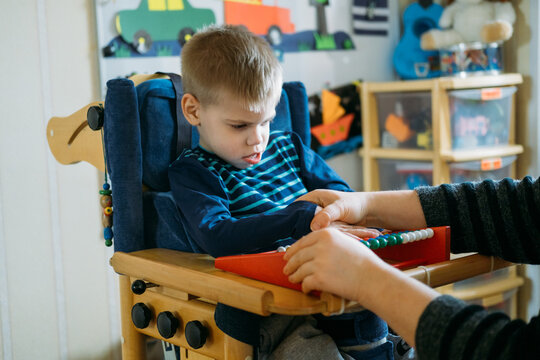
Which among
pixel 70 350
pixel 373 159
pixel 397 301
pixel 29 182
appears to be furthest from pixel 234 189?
pixel 373 159

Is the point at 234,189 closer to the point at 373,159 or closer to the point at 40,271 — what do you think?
the point at 40,271

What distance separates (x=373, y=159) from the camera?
94.5 inches

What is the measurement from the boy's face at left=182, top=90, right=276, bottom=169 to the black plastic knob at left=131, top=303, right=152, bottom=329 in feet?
1.13

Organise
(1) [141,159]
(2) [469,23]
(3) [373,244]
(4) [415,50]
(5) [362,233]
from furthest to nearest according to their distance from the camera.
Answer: (4) [415,50] < (2) [469,23] < (1) [141,159] < (5) [362,233] < (3) [373,244]

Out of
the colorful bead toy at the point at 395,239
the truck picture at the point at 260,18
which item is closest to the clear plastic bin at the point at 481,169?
the truck picture at the point at 260,18

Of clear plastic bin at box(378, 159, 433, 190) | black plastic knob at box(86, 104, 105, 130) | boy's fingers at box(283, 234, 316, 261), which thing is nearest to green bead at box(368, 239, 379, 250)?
boy's fingers at box(283, 234, 316, 261)

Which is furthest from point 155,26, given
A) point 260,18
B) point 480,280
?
point 480,280

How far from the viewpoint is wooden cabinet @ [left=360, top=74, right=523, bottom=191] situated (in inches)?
84.6

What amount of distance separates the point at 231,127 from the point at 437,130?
1182 millimetres

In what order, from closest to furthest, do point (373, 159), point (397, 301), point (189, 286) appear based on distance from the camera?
point (397, 301) < point (189, 286) < point (373, 159)

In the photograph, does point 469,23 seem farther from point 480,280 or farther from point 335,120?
point 480,280

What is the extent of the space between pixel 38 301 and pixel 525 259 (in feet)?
4.52

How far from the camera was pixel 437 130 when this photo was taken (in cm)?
214

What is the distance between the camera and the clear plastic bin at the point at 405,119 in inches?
88.3
